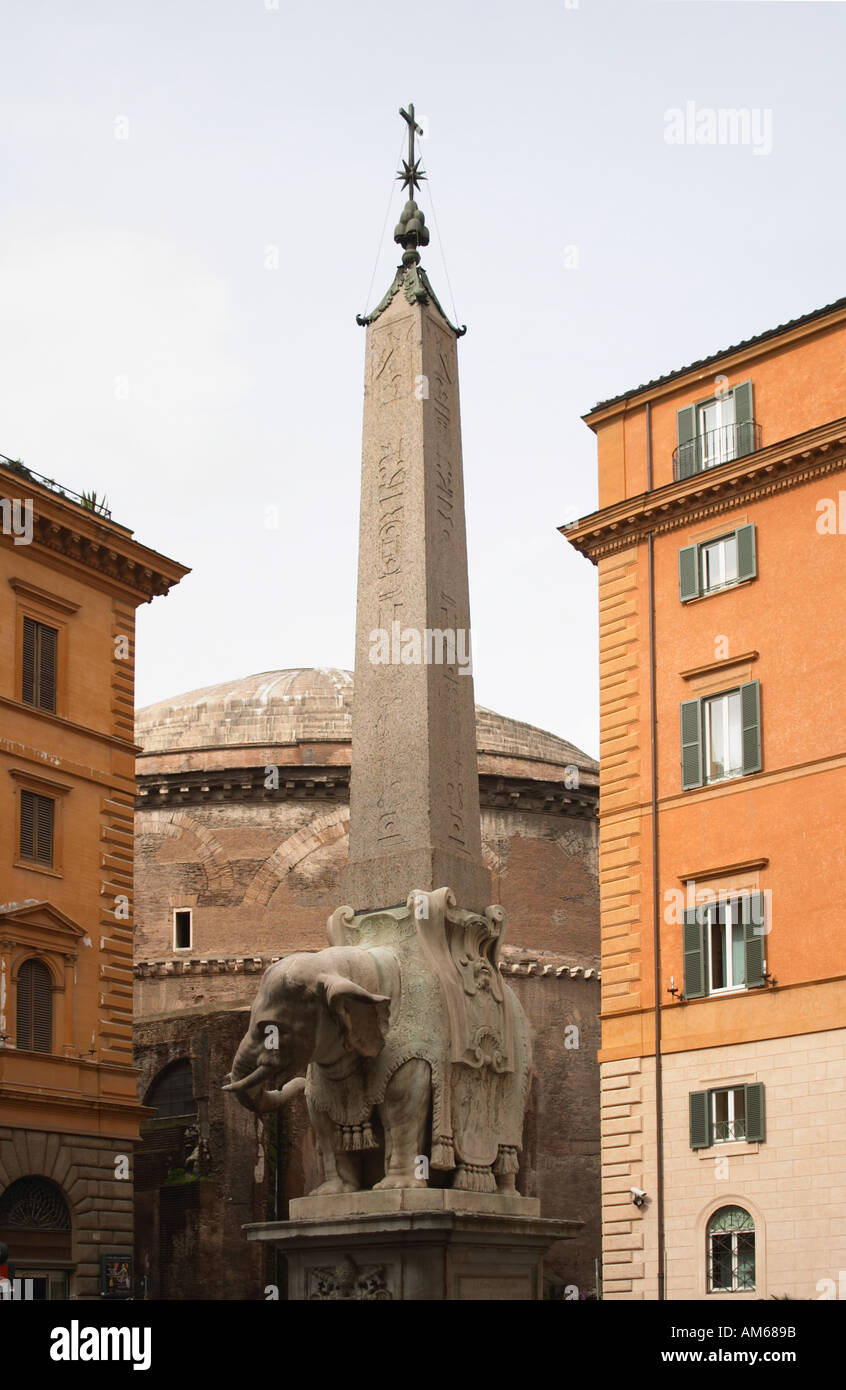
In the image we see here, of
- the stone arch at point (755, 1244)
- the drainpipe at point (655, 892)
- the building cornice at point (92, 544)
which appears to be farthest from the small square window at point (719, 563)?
the building cornice at point (92, 544)

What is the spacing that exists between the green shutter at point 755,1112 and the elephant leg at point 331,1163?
13.0 metres

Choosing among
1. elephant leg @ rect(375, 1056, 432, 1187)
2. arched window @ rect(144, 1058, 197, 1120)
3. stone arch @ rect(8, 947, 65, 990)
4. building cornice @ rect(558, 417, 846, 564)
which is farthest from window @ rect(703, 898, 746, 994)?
arched window @ rect(144, 1058, 197, 1120)

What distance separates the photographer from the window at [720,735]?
990 inches

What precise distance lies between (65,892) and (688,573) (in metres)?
10.0

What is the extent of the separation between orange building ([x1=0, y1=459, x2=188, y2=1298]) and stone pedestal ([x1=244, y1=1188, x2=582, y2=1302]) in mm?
15016

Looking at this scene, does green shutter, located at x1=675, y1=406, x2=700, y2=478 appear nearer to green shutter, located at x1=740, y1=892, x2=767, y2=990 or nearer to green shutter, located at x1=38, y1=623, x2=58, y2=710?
green shutter, located at x1=740, y1=892, x2=767, y2=990

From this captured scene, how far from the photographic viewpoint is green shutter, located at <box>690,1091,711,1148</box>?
2433 cm

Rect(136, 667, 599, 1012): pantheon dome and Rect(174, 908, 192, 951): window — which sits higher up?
Rect(136, 667, 599, 1012): pantheon dome

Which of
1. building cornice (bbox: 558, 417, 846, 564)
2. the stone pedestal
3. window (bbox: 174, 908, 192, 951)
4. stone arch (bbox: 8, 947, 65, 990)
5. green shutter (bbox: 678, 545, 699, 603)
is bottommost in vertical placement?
the stone pedestal

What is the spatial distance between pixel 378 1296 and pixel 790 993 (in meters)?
13.7

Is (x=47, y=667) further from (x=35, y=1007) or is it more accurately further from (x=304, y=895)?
(x=304, y=895)

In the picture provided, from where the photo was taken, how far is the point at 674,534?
27078 mm

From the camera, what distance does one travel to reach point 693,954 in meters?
24.9

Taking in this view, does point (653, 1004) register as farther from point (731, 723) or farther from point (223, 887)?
point (223, 887)
